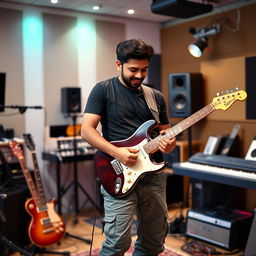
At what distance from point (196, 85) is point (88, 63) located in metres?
1.33

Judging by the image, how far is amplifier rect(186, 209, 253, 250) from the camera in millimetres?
3164

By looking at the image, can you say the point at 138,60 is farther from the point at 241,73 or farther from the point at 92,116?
the point at 241,73

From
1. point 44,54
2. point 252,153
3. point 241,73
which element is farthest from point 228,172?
point 44,54

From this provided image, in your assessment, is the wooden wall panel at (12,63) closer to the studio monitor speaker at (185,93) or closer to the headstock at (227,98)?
the studio monitor speaker at (185,93)

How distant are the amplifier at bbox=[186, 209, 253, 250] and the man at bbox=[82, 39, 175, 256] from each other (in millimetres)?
1205

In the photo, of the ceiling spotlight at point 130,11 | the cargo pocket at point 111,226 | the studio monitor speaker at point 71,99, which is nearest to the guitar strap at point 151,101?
the cargo pocket at point 111,226

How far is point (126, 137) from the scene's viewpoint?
212cm

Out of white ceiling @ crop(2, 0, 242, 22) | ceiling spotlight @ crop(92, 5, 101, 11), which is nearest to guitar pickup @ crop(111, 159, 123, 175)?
white ceiling @ crop(2, 0, 242, 22)

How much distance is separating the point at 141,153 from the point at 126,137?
13 centimetres

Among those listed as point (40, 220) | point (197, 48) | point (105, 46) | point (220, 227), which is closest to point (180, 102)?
point (197, 48)

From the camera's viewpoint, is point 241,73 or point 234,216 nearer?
point 234,216

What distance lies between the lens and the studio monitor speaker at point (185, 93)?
4.21 metres

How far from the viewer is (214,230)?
326cm

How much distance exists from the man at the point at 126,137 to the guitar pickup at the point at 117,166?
0.08m
